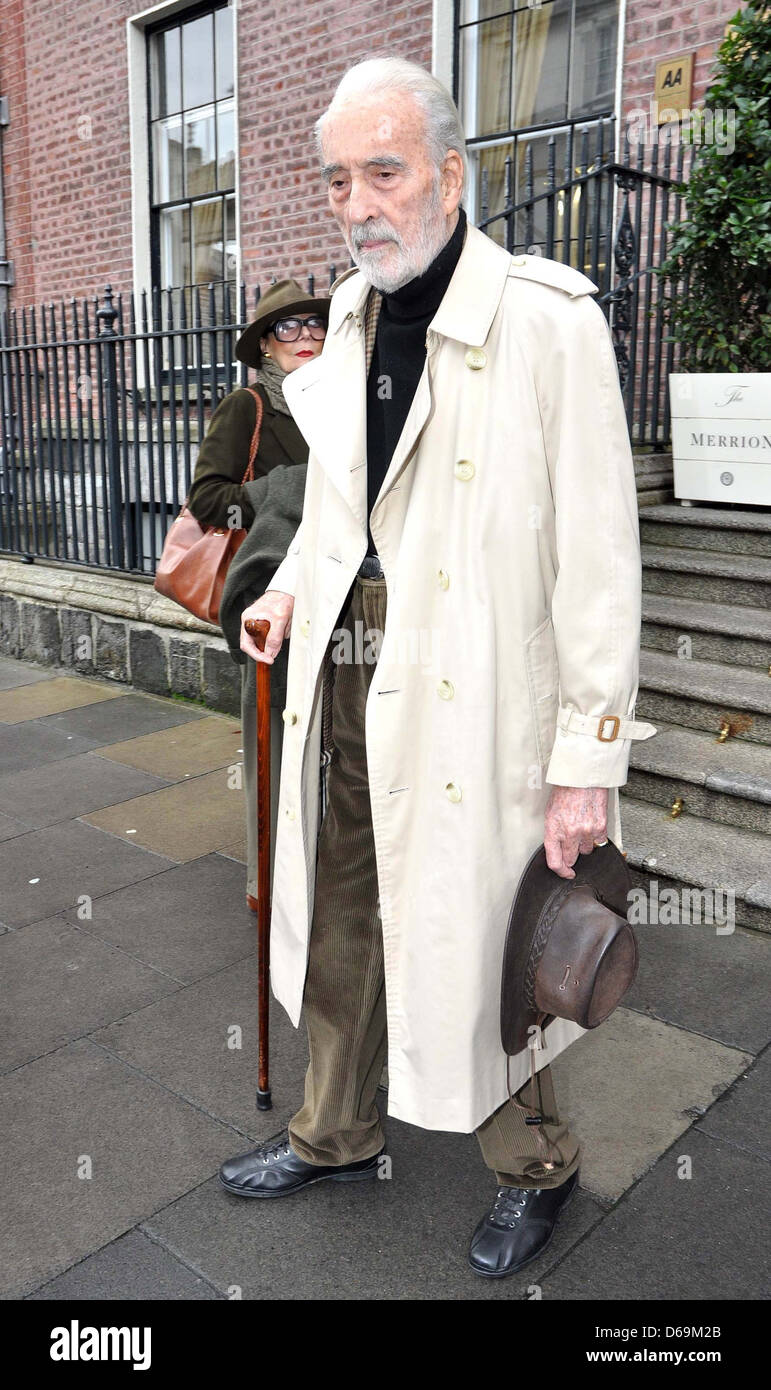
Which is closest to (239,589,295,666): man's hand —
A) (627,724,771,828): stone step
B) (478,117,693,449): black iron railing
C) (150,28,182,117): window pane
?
(627,724,771,828): stone step

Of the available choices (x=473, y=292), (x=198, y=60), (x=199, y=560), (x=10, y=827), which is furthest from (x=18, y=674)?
(x=473, y=292)

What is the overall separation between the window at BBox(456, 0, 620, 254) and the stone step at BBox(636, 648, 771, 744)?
11.7 ft

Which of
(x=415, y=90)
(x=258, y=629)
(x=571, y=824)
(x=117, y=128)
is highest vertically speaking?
(x=117, y=128)

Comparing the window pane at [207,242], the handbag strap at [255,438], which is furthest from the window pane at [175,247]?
the handbag strap at [255,438]

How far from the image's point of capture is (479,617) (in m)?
2.05

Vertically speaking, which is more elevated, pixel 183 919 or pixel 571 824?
pixel 571 824

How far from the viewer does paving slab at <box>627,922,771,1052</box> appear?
3.24m

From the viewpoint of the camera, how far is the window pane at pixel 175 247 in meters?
10.4

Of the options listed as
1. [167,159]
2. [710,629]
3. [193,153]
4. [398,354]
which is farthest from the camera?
[167,159]

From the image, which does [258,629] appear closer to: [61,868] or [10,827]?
[61,868]

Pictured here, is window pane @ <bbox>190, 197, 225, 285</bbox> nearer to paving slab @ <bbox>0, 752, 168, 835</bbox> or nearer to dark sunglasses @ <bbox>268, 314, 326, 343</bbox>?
paving slab @ <bbox>0, 752, 168, 835</bbox>

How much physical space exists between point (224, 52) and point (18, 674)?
583 cm

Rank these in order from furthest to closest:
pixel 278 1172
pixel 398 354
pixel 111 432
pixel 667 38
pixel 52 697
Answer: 1. pixel 111 432
2. pixel 52 697
3. pixel 667 38
4. pixel 278 1172
5. pixel 398 354
